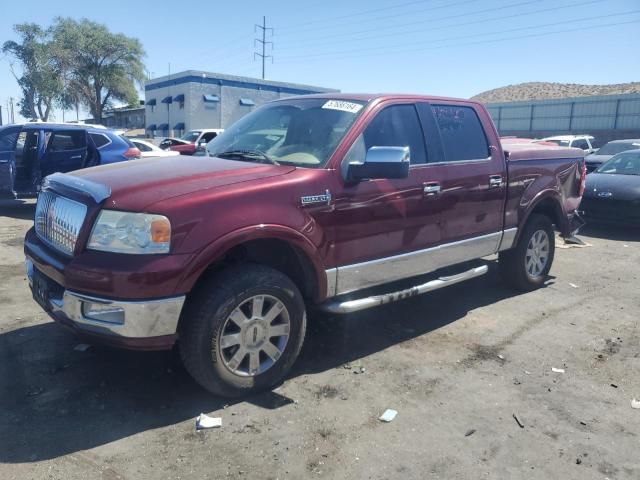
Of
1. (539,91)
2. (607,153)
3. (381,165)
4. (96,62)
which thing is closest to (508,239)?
(381,165)

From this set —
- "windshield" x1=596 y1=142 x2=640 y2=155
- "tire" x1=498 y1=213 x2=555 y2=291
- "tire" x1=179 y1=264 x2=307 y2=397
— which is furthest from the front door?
"windshield" x1=596 y1=142 x2=640 y2=155

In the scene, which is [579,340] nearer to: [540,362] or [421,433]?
[540,362]

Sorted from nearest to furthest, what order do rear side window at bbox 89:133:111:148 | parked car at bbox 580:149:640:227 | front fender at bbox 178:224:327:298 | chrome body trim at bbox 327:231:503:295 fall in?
front fender at bbox 178:224:327:298
chrome body trim at bbox 327:231:503:295
parked car at bbox 580:149:640:227
rear side window at bbox 89:133:111:148

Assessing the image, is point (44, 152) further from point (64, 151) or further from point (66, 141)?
point (66, 141)

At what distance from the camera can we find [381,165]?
3840 mm

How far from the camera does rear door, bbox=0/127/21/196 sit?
33.3ft

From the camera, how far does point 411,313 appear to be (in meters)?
5.39

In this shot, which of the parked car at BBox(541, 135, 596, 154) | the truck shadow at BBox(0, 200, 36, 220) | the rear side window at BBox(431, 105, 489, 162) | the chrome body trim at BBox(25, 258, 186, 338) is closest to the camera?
the chrome body trim at BBox(25, 258, 186, 338)

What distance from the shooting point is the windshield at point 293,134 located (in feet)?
13.4

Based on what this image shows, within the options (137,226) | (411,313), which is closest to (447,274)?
(411,313)

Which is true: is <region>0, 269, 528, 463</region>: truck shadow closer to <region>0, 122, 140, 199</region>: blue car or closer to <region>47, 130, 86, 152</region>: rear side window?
<region>0, 122, 140, 199</region>: blue car

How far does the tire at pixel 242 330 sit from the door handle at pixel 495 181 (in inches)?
97.2

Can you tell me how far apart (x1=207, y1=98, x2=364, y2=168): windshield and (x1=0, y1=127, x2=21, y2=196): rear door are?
23.6 ft

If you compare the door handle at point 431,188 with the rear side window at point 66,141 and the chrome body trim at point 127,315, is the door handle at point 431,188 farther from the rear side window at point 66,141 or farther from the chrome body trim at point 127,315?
the rear side window at point 66,141
